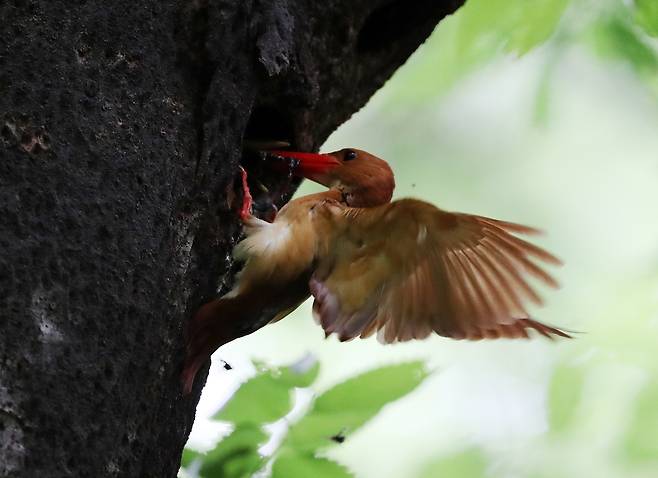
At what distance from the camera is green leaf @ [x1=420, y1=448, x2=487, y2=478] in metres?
2.92

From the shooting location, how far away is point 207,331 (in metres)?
1.95

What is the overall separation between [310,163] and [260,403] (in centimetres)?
63

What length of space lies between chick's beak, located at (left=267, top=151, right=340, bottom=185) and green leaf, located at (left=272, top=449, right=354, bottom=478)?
0.67 meters

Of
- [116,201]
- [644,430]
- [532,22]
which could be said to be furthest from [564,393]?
[116,201]

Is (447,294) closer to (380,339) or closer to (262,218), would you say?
(380,339)

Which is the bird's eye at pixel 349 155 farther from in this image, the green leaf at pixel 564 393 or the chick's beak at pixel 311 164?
the green leaf at pixel 564 393

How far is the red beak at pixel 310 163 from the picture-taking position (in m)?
2.34

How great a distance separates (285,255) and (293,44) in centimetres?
47

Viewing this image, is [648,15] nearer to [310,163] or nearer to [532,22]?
→ [532,22]

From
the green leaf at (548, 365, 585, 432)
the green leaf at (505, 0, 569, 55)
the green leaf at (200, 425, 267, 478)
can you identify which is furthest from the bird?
the green leaf at (505, 0, 569, 55)

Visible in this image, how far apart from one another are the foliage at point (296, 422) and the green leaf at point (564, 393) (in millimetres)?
813

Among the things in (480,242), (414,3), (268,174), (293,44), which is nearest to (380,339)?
(480,242)

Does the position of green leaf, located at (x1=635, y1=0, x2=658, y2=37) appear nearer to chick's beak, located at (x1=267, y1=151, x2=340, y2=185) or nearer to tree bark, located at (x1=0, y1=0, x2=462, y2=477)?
chick's beak, located at (x1=267, y1=151, x2=340, y2=185)

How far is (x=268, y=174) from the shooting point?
241 centimetres
